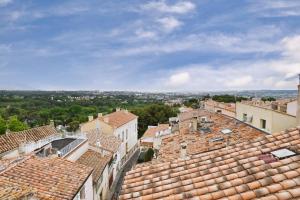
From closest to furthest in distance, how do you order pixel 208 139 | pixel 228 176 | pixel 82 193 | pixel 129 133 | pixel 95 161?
pixel 228 176
pixel 82 193
pixel 208 139
pixel 95 161
pixel 129 133

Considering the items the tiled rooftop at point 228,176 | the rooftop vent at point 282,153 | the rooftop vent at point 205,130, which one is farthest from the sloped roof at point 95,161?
the rooftop vent at point 282,153

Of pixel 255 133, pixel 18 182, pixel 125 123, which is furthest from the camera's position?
pixel 125 123

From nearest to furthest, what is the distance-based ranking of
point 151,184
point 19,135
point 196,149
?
1. point 151,184
2. point 196,149
3. point 19,135

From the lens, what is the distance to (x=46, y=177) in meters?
14.3

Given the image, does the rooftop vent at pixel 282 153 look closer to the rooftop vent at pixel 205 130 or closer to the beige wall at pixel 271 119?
the beige wall at pixel 271 119

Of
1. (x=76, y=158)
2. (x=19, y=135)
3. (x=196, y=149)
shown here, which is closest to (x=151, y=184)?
(x=196, y=149)

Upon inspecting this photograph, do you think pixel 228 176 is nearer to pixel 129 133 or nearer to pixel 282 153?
pixel 282 153

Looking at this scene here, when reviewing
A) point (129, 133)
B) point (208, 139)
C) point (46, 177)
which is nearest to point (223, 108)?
point (129, 133)

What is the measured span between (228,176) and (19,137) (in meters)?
27.5

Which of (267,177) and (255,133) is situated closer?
(267,177)

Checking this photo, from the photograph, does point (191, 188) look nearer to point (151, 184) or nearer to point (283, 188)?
point (151, 184)

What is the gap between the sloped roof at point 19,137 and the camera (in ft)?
90.2

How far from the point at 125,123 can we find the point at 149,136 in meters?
4.56

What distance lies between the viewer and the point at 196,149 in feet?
63.1
